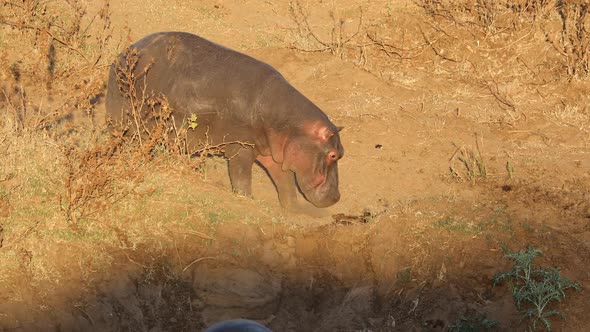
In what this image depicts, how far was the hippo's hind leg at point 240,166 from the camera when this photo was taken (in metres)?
7.74

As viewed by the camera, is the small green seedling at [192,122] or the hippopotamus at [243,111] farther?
the hippopotamus at [243,111]

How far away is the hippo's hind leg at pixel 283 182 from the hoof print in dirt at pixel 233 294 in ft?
6.06

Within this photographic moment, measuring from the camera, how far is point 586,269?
6.09 m

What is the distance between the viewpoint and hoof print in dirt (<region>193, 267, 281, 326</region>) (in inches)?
241

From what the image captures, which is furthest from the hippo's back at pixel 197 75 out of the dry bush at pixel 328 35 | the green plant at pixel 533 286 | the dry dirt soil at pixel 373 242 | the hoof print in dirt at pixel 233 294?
the dry bush at pixel 328 35

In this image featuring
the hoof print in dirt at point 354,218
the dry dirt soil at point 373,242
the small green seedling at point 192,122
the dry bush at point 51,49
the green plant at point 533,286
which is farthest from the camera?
the dry bush at point 51,49

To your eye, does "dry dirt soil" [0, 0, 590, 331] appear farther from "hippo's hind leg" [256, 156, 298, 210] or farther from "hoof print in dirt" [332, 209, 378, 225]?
"hippo's hind leg" [256, 156, 298, 210]

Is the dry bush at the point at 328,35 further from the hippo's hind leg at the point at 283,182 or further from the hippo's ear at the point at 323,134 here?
the hippo's ear at the point at 323,134

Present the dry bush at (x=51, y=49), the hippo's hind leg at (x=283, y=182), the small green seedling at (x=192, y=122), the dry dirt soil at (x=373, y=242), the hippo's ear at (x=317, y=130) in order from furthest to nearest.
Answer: the dry bush at (x=51, y=49), the hippo's hind leg at (x=283, y=182), the hippo's ear at (x=317, y=130), the small green seedling at (x=192, y=122), the dry dirt soil at (x=373, y=242)

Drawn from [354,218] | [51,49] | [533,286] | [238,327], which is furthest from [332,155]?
[51,49]

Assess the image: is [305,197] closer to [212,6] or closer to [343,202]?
[343,202]

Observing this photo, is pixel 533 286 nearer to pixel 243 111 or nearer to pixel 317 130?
pixel 317 130

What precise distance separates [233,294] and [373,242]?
4.79ft

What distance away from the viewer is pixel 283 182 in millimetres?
8141
